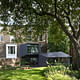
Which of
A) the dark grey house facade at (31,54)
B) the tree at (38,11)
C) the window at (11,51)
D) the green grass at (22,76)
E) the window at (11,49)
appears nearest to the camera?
the green grass at (22,76)

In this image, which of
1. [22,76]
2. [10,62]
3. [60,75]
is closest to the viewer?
[60,75]

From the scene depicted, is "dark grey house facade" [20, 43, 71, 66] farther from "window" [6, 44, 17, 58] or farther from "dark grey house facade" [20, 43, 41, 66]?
"window" [6, 44, 17, 58]

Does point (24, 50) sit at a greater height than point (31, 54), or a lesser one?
greater

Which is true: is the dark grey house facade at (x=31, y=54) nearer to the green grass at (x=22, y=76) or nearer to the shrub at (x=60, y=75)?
the green grass at (x=22, y=76)

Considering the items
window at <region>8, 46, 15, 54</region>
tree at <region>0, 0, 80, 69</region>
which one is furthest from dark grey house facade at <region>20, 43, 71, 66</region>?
tree at <region>0, 0, 80, 69</region>

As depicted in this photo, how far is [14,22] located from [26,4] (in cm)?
301

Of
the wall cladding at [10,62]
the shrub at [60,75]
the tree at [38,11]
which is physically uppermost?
the tree at [38,11]

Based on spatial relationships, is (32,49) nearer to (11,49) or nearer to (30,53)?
(30,53)

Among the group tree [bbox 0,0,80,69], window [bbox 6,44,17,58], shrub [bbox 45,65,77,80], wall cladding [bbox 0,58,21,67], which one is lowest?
wall cladding [bbox 0,58,21,67]

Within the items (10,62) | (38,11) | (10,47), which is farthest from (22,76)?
(10,47)

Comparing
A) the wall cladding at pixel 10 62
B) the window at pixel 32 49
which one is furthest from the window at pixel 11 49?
the wall cladding at pixel 10 62

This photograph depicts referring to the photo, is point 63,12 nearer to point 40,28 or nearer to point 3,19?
point 40,28

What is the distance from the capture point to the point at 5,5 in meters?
11.9

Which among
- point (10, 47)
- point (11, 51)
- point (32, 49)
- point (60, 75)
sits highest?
point (60, 75)
